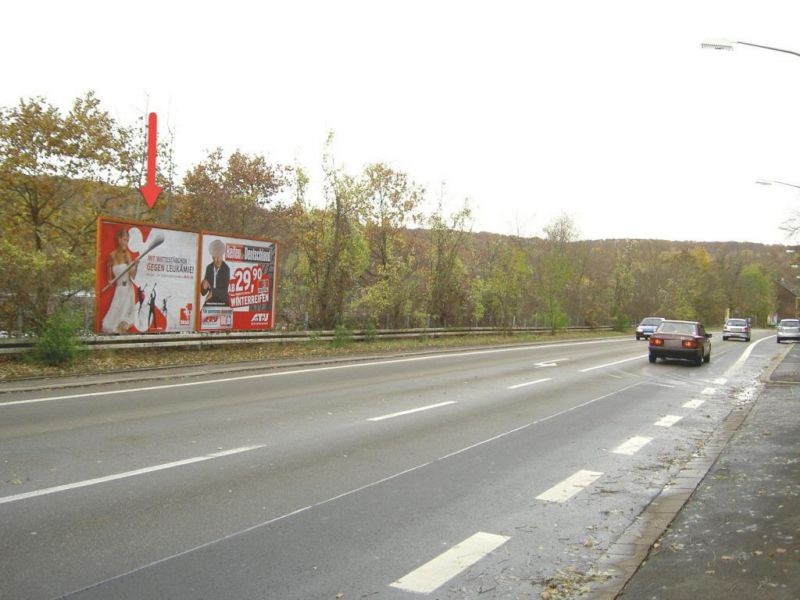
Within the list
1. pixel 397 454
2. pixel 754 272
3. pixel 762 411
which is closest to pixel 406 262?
pixel 762 411

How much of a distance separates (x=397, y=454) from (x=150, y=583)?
413cm

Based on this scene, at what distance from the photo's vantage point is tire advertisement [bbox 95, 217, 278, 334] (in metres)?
17.4

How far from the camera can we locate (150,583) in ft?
13.2

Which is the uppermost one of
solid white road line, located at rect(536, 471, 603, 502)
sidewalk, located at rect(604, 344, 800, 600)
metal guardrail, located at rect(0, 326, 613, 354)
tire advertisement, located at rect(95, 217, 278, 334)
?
tire advertisement, located at rect(95, 217, 278, 334)

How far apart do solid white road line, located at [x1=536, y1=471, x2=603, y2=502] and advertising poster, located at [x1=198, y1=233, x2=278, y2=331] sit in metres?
14.9

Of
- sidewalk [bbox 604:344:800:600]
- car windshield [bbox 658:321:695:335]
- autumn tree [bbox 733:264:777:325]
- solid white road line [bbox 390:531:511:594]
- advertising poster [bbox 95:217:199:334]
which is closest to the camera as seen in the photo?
sidewalk [bbox 604:344:800:600]

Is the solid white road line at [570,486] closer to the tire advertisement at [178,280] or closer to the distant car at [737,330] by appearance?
the tire advertisement at [178,280]

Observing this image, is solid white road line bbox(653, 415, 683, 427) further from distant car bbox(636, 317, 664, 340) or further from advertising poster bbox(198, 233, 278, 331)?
distant car bbox(636, 317, 664, 340)

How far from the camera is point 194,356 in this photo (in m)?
19.0

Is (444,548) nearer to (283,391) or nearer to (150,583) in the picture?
(150,583)

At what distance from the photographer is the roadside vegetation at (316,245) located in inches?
718

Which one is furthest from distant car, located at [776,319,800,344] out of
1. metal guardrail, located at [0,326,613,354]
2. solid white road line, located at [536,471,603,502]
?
solid white road line, located at [536,471,603,502]

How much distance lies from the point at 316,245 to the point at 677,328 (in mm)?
13900

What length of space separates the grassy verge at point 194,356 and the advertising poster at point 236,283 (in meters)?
0.86
